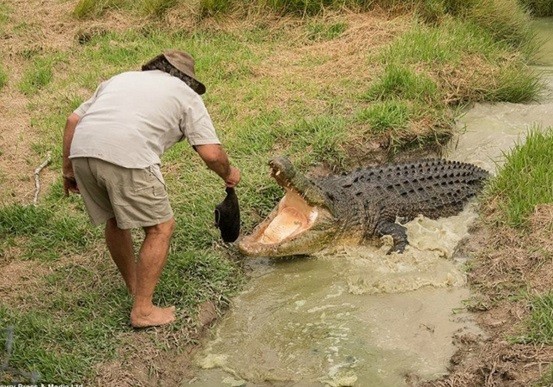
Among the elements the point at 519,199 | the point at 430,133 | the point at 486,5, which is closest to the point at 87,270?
the point at 519,199

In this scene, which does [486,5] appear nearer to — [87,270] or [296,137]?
[296,137]

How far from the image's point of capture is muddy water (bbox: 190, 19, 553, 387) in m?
4.44

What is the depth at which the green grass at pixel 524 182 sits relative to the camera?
5.47 metres

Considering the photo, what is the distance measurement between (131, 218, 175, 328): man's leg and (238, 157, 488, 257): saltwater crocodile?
1084mm

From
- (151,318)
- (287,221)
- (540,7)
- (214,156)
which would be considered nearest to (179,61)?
(214,156)

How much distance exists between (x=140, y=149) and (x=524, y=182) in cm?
302

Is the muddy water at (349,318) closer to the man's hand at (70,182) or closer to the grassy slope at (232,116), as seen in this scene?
the grassy slope at (232,116)

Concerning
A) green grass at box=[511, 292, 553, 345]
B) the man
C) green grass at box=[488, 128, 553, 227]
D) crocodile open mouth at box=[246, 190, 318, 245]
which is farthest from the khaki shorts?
green grass at box=[488, 128, 553, 227]

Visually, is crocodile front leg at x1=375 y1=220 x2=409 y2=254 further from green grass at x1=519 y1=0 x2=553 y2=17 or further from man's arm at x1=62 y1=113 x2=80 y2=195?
green grass at x1=519 y1=0 x2=553 y2=17

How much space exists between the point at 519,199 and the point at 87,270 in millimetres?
3168

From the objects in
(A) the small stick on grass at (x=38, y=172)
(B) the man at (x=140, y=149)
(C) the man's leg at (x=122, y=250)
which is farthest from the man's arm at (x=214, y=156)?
(A) the small stick on grass at (x=38, y=172)

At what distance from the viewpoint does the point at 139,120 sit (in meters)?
4.28

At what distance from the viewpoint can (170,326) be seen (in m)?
4.71

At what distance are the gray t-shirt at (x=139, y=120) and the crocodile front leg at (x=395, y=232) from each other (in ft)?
7.28
